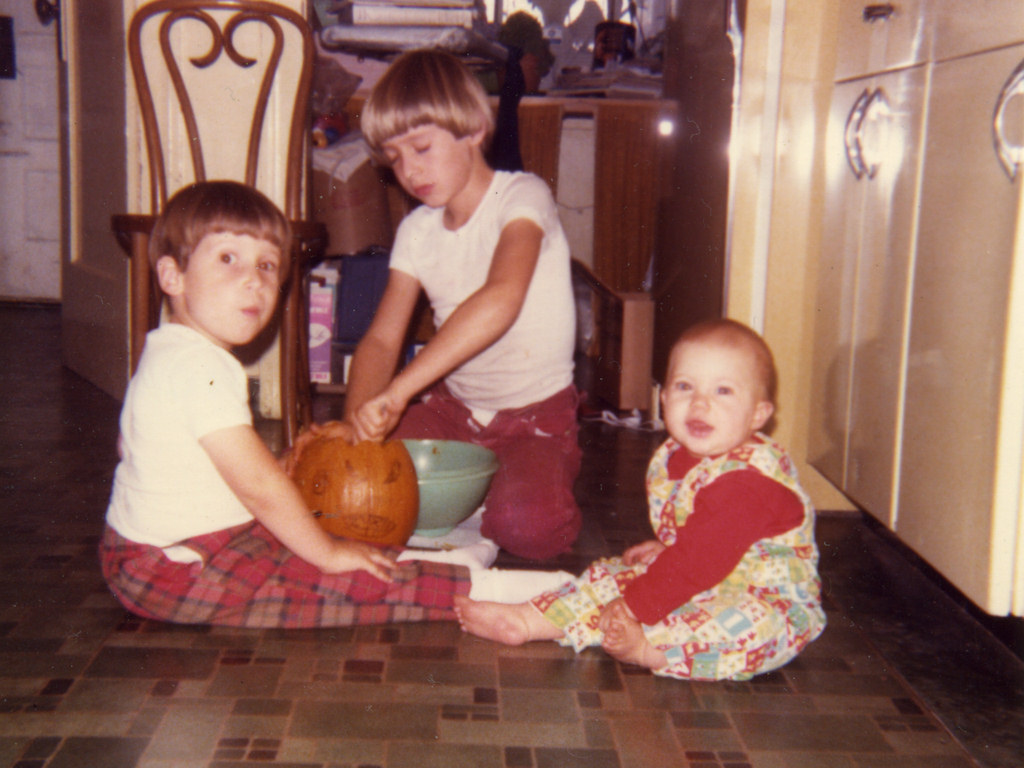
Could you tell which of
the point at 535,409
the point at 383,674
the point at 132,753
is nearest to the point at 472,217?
the point at 535,409

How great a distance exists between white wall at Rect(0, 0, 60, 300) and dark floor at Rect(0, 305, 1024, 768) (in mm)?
3332

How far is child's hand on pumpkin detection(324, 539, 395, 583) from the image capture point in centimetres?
117

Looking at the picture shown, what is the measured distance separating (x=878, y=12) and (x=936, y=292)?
1.57 ft

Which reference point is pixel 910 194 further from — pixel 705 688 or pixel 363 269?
pixel 363 269

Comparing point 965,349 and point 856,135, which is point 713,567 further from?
point 856,135

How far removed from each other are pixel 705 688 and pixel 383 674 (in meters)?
0.37

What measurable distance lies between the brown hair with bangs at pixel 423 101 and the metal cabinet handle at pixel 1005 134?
2.70ft

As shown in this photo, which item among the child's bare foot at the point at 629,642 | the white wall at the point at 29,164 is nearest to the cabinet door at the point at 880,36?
the child's bare foot at the point at 629,642

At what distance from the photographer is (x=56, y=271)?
4.26m

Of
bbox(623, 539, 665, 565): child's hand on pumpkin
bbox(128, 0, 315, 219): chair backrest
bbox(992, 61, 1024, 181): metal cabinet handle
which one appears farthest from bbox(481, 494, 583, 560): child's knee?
bbox(128, 0, 315, 219): chair backrest

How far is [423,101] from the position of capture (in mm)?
1495

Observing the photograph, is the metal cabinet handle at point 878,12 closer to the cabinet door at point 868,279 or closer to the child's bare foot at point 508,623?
the cabinet door at point 868,279

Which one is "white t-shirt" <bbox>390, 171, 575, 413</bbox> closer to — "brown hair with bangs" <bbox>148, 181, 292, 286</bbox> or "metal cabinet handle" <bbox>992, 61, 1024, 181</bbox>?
"brown hair with bangs" <bbox>148, 181, 292, 286</bbox>

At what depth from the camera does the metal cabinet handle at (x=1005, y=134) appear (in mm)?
938
